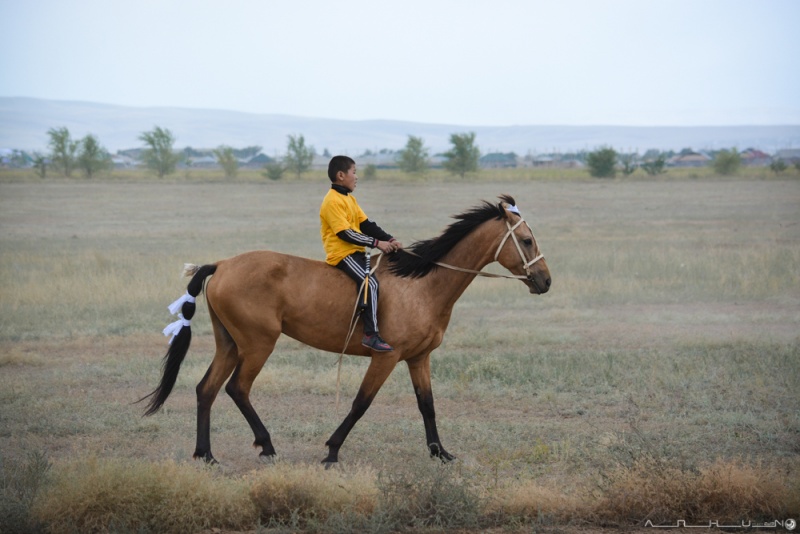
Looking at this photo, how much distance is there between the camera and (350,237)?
721 centimetres

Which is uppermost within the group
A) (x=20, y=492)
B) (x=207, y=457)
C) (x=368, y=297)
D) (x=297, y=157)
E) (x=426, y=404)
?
(x=368, y=297)

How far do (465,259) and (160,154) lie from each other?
279 feet

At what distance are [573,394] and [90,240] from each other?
19.9 meters

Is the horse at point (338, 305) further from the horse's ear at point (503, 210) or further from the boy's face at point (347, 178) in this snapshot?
the boy's face at point (347, 178)

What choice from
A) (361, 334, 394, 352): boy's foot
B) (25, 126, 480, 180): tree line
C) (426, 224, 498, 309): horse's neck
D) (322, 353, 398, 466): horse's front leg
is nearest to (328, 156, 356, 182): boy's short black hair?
(426, 224, 498, 309): horse's neck

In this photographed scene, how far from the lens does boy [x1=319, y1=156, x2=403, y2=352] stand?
281 inches

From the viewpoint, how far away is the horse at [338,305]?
7.18m

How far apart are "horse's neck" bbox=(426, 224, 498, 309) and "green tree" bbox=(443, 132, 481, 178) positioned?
68848 mm

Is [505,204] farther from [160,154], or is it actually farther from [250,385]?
[160,154]

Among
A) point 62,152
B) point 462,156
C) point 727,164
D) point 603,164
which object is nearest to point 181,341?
point 603,164

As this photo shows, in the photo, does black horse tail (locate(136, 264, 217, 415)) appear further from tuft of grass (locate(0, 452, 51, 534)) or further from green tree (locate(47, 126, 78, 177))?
green tree (locate(47, 126, 78, 177))

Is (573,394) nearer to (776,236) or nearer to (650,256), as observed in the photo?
(650,256)

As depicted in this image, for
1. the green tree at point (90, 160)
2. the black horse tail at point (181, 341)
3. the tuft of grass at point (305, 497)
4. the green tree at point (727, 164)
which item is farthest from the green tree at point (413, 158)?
the tuft of grass at point (305, 497)

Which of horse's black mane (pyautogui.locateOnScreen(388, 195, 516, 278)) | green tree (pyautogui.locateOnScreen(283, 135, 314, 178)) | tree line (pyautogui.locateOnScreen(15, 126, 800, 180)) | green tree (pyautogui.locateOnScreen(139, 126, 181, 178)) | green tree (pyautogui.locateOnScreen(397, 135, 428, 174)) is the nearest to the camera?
horse's black mane (pyautogui.locateOnScreen(388, 195, 516, 278))
